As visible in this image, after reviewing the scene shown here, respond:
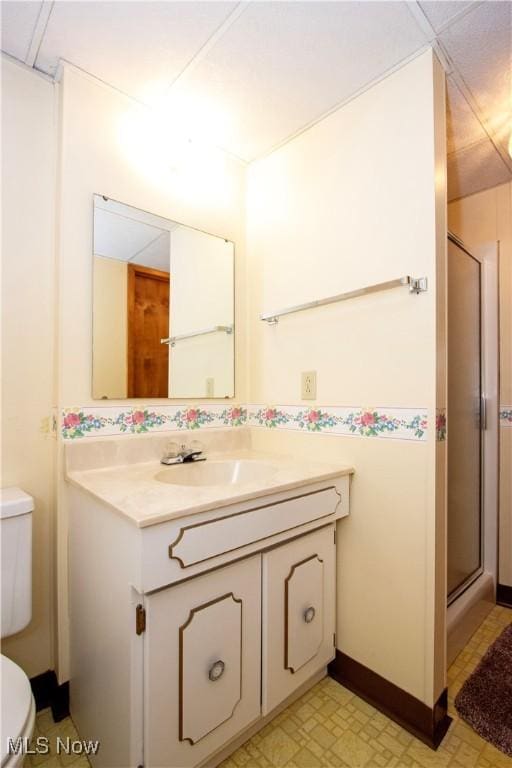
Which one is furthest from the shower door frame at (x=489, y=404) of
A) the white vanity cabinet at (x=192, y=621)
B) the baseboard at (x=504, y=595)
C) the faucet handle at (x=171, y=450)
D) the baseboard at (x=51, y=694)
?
the baseboard at (x=51, y=694)

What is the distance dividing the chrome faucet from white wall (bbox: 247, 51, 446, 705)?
409 mm

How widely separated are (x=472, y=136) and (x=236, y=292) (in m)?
1.23

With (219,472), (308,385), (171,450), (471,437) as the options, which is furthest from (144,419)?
(471,437)

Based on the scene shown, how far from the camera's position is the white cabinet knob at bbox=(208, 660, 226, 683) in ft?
3.24

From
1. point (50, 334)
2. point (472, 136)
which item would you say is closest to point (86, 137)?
point (50, 334)

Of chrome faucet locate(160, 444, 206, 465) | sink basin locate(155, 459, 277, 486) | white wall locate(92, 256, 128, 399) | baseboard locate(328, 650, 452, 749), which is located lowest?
baseboard locate(328, 650, 452, 749)

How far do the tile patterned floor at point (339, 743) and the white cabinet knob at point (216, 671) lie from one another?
332mm

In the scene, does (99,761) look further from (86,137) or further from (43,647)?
(86,137)

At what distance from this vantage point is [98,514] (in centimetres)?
106

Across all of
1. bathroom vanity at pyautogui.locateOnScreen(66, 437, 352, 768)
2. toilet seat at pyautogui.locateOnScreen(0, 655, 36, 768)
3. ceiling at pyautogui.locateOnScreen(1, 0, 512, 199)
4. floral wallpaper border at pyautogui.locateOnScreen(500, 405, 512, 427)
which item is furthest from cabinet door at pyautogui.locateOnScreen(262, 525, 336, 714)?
ceiling at pyautogui.locateOnScreen(1, 0, 512, 199)

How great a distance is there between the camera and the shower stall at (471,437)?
1657 mm

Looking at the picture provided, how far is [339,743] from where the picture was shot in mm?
1150

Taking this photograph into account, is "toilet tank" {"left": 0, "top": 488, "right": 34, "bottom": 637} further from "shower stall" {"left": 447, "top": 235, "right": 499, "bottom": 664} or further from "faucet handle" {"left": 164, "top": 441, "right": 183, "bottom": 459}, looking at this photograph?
"shower stall" {"left": 447, "top": 235, "right": 499, "bottom": 664}

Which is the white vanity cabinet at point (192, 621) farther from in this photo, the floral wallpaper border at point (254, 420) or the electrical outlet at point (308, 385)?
the electrical outlet at point (308, 385)
